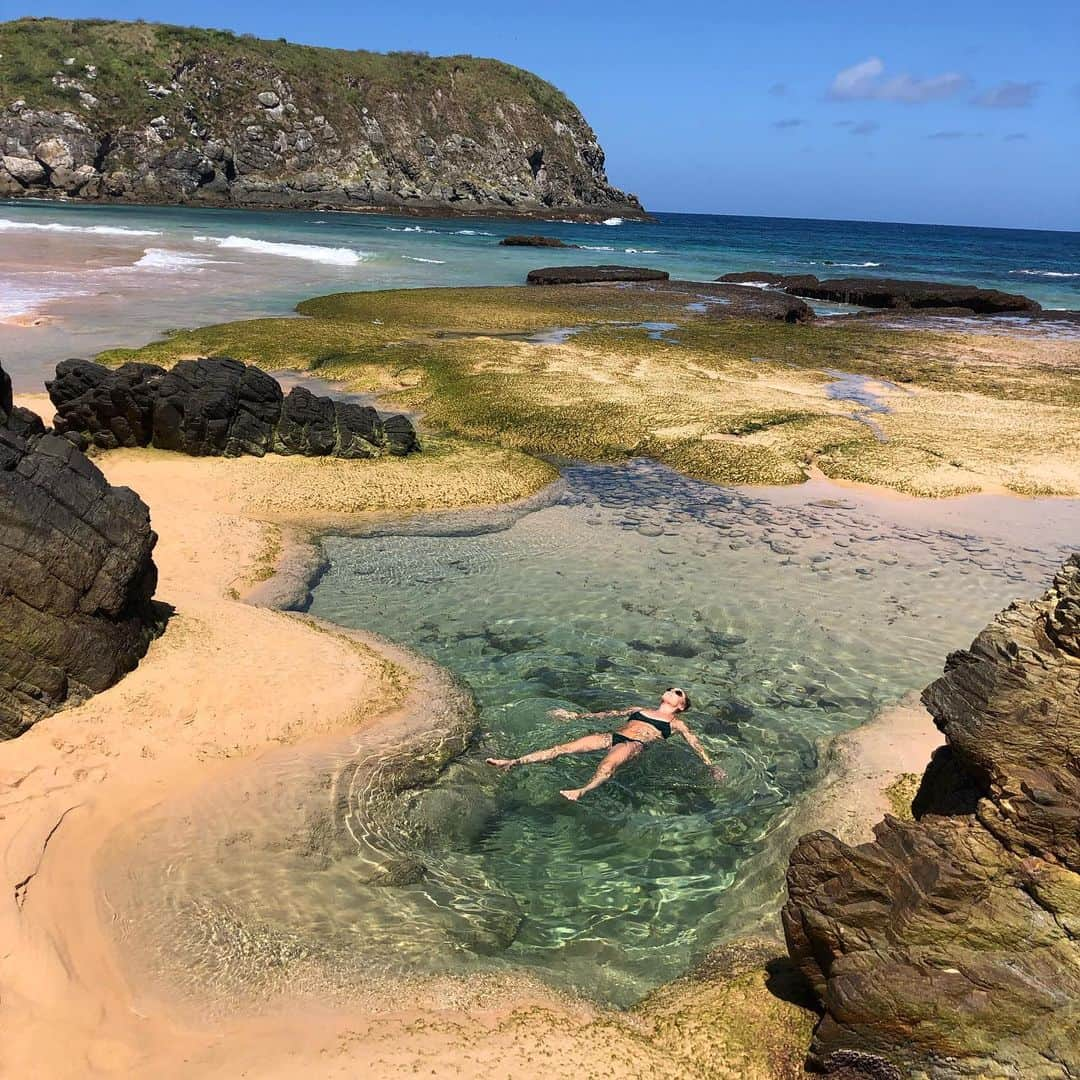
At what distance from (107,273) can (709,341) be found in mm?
37626

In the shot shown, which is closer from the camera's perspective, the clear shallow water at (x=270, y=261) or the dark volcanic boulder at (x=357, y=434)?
the dark volcanic boulder at (x=357, y=434)

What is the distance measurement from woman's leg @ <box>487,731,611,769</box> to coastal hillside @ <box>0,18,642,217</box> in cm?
15163

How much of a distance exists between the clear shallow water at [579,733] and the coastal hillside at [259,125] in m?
146

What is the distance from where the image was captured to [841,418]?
28.8 meters

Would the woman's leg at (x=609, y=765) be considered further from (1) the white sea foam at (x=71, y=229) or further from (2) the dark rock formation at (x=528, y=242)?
(2) the dark rock formation at (x=528, y=242)

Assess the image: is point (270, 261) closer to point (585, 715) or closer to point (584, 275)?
point (584, 275)

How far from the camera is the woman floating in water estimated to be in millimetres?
11148

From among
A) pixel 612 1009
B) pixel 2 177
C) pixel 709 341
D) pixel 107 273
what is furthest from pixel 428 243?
pixel 612 1009


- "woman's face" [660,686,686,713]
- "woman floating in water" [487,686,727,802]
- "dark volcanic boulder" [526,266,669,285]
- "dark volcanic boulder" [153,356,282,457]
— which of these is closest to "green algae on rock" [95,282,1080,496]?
"dark volcanic boulder" [153,356,282,457]

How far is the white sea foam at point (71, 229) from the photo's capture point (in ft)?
265

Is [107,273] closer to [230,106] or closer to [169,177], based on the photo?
[169,177]

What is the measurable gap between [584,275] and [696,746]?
60.6m

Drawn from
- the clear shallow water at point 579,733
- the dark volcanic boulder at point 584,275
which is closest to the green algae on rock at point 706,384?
the clear shallow water at point 579,733

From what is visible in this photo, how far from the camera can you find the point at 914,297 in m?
66.2
